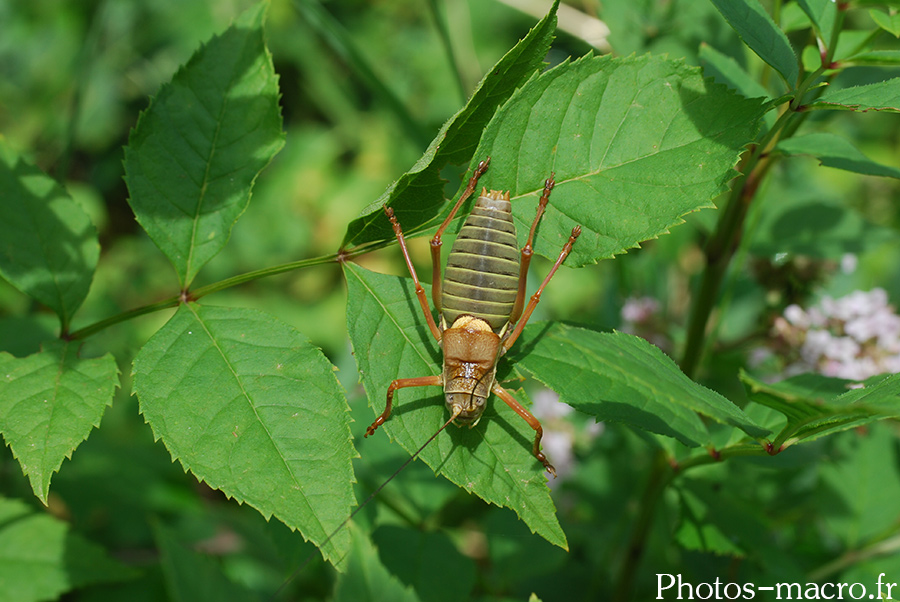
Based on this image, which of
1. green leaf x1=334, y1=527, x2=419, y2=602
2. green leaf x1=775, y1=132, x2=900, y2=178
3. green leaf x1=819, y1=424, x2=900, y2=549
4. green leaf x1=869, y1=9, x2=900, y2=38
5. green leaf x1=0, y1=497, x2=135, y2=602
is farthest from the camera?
green leaf x1=819, y1=424, x2=900, y2=549

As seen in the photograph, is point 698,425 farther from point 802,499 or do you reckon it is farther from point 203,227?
point 802,499

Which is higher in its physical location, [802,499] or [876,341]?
[876,341]

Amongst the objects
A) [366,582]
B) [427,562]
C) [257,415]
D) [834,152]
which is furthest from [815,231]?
[257,415]

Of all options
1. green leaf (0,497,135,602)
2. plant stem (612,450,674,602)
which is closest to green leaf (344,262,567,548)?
plant stem (612,450,674,602)

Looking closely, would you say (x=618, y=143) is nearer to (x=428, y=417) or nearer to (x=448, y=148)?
(x=448, y=148)

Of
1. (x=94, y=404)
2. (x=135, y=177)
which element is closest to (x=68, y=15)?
(x=135, y=177)

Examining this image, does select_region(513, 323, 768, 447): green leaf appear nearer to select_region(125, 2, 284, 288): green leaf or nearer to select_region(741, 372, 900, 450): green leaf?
select_region(741, 372, 900, 450): green leaf
